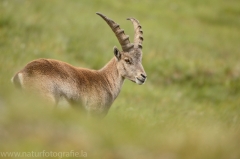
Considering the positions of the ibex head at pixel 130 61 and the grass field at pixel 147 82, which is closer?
the grass field at pixel 147 82

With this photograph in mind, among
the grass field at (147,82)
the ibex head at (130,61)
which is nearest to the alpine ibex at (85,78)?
the ibex head at (130,61)

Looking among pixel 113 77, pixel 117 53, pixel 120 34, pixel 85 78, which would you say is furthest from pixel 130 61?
pixel 85 78

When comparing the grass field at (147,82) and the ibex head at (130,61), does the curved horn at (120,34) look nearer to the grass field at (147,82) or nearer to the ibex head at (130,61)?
the ibex head at (130,61)

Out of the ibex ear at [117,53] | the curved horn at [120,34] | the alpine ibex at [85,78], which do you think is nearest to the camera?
the alpine ibex at [85,78]

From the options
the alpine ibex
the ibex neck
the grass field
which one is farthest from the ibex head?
the grass field

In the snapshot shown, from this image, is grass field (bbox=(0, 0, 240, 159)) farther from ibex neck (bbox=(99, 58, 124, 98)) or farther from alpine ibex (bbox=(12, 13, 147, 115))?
ibex neck (bbox=(99, 58, 124, 98))

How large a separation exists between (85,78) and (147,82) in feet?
40.7

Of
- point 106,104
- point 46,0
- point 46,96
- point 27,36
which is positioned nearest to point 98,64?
point 27,36

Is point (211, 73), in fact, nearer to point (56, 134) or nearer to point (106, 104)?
point (106, 104)

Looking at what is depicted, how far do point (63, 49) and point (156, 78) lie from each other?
5.60m

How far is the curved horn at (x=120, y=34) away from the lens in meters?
11.8

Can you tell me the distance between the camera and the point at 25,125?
6133mm

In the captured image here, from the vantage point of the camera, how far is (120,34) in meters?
11.8

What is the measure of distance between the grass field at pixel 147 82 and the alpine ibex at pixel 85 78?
38cm
